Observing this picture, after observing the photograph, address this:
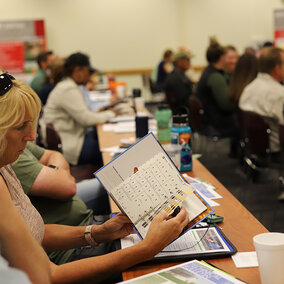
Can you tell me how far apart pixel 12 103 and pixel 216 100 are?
3.91 meters

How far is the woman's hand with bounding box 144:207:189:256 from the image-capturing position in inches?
51.0

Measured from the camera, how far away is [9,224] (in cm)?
106

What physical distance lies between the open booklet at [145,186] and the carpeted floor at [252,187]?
6.67ft

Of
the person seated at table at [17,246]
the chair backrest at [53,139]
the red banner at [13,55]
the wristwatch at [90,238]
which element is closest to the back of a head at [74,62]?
the chair backrest at [53,139]

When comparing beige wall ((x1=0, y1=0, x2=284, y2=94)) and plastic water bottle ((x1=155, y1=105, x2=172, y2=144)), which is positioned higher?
beige wall ((x1=0, y1=0, x2=284, y2=94))

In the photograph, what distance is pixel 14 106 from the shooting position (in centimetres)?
127

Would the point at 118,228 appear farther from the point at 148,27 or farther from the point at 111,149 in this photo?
→ the point at 148,27

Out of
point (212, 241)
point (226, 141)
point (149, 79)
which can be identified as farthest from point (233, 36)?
point (212, 241)

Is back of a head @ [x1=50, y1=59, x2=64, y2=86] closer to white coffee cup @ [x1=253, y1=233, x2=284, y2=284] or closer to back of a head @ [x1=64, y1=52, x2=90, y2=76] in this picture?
back of a head @ [x1=64, y1=52, x2=90, y2=76]

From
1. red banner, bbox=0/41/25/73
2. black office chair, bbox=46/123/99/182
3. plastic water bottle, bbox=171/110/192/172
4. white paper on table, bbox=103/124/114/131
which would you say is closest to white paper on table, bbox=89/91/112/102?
white paper on table, bbox=103/124/114/131

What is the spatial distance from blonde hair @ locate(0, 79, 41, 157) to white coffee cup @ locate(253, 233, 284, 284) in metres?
0.72

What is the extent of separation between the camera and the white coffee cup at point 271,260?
3.43 feet

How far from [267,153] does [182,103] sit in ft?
9.08

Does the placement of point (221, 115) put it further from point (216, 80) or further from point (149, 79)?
point (149, 79)
